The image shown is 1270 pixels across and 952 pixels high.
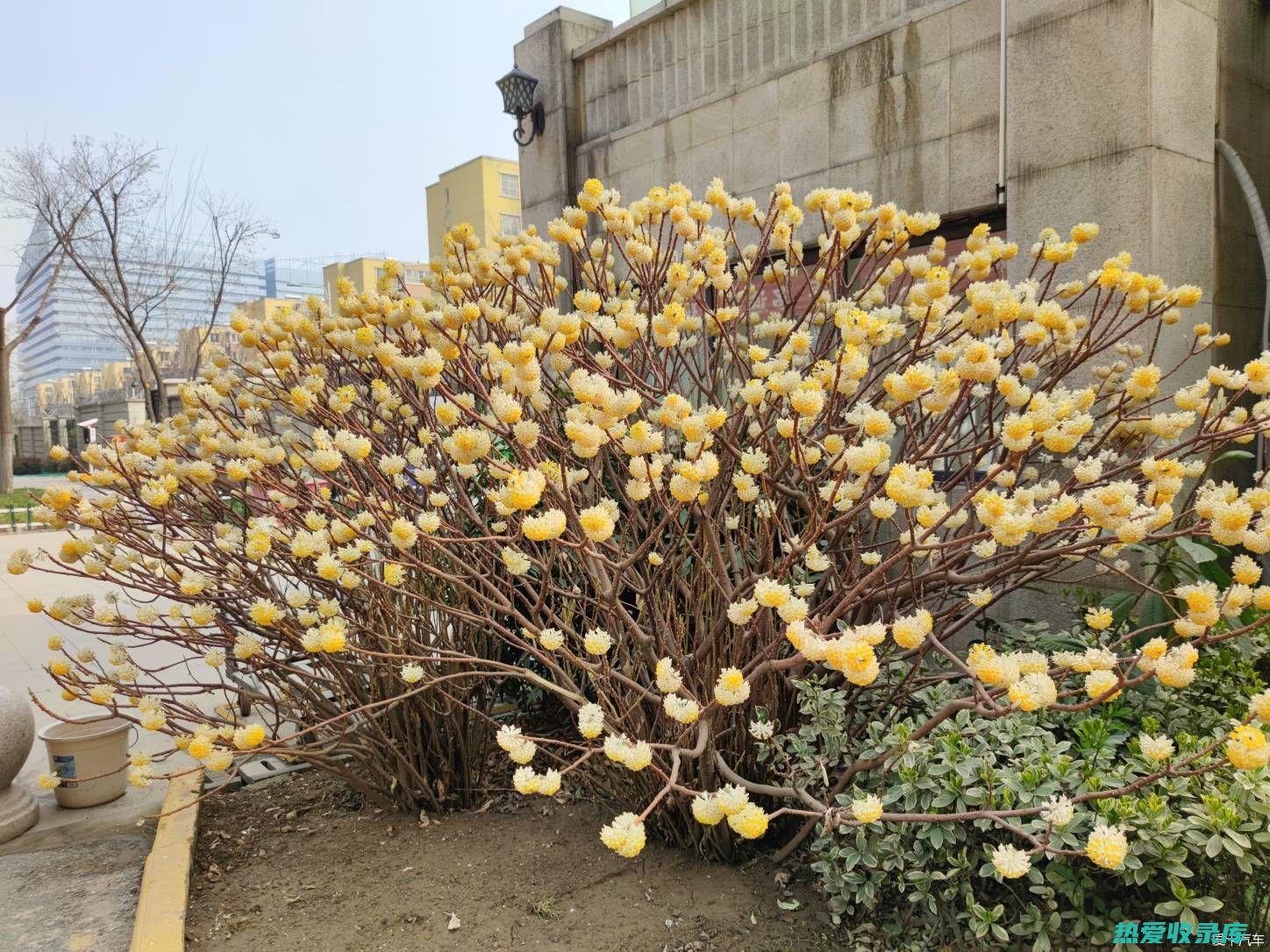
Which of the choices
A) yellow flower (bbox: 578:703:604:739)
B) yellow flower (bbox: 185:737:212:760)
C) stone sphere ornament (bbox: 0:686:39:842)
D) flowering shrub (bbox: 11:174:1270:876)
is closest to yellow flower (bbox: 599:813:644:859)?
flowering shrub (bbox: 11:174:1270:876)

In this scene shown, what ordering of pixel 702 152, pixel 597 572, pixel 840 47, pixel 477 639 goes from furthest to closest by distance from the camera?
1. pixel 702 152
2. pixel 840 47
3. pixel 477 639
4. pixel 597 572

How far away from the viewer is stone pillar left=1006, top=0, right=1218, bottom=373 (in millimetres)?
3506

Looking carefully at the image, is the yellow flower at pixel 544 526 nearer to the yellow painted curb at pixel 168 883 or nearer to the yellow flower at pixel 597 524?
the yellow flower at pixel 597 524

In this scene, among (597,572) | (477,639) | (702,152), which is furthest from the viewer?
(702,152)

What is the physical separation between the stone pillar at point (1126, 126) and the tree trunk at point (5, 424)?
21.3 metres

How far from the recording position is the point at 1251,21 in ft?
13.2

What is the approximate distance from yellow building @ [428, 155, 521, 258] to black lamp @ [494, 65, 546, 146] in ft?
127

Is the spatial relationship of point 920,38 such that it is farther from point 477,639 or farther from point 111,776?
point 111,776

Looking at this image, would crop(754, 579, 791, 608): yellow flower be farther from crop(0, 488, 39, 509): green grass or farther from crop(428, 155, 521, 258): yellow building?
crop(428, 155, 521, 258): yellow building

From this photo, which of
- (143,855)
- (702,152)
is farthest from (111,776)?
(702,152)

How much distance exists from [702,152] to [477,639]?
4.00 metres

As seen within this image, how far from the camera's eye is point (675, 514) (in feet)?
6.41

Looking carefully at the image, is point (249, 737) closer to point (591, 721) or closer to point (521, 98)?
point (591, 721)

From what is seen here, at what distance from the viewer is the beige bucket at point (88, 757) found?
3674mm
